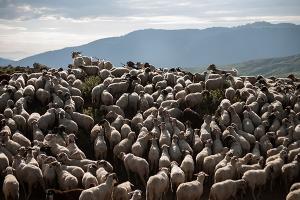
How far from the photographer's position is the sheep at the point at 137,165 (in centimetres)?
1717

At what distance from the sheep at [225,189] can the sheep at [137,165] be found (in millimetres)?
2866

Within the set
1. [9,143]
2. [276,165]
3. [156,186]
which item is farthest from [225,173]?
[9,143]

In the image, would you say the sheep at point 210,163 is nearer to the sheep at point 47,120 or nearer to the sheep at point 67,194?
the sheep at point 67,194

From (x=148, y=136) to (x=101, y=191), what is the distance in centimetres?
499

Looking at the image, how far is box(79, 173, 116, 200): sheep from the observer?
14225mm

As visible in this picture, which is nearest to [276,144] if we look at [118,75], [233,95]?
[233,95]

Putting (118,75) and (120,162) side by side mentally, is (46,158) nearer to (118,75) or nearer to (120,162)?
(120,162)

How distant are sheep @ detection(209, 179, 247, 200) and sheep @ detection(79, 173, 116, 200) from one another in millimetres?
3389

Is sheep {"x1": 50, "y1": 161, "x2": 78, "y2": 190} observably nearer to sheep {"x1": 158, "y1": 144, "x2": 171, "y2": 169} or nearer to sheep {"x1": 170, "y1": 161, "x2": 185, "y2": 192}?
sheep {"x1": 170, "y1": 161, "x2": 185, "y2": 192}

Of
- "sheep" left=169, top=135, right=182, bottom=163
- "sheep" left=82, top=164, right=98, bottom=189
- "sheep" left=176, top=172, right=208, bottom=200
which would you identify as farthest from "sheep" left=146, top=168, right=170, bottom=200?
"sheep" left=169, top=135, right=182, bottom=163

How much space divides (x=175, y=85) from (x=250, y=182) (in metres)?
10.7

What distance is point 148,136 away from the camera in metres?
19.3

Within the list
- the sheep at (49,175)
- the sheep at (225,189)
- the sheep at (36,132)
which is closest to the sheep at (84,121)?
the sheep at (36,132)

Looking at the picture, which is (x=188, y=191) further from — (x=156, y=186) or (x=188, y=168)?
(x=188, y=168)
